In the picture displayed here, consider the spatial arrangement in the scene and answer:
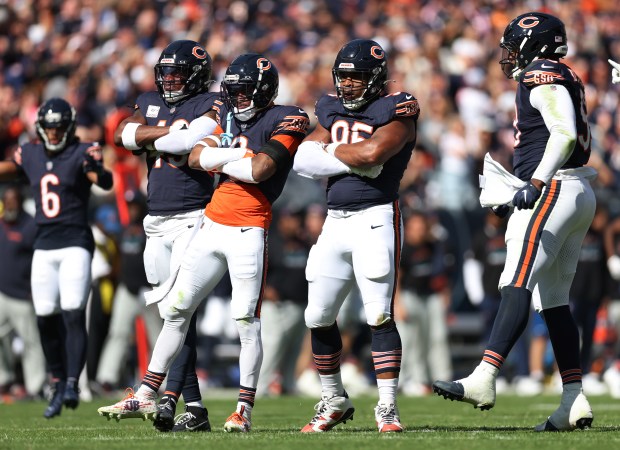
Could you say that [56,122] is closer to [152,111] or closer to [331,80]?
[152,111]

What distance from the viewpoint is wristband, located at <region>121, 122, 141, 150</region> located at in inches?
302

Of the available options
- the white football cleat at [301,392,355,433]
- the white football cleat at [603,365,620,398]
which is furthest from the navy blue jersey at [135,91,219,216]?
the white football cleat at [603,365,620,398]

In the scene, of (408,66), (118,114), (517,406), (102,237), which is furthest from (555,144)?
(408,66)

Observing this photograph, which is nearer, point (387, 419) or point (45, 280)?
point (387, 419)

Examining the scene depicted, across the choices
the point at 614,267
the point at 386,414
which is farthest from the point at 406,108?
the point at 614,267

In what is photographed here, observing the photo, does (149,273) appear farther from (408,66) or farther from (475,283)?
(408,66)

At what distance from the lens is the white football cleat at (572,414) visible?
7020 mm

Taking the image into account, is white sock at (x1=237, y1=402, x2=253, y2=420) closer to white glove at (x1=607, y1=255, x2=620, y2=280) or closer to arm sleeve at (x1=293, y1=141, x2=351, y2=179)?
arm sleeve at (x1=293, y1=141, x2=351, y2=179)

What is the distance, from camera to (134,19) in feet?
61.9

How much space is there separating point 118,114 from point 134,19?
13.9 feet

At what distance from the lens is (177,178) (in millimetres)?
7832

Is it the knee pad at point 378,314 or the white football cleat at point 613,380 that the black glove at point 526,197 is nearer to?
the knee pad at point 378,314

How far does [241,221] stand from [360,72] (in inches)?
42.9

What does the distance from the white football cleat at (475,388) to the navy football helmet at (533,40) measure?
5.79 ft
